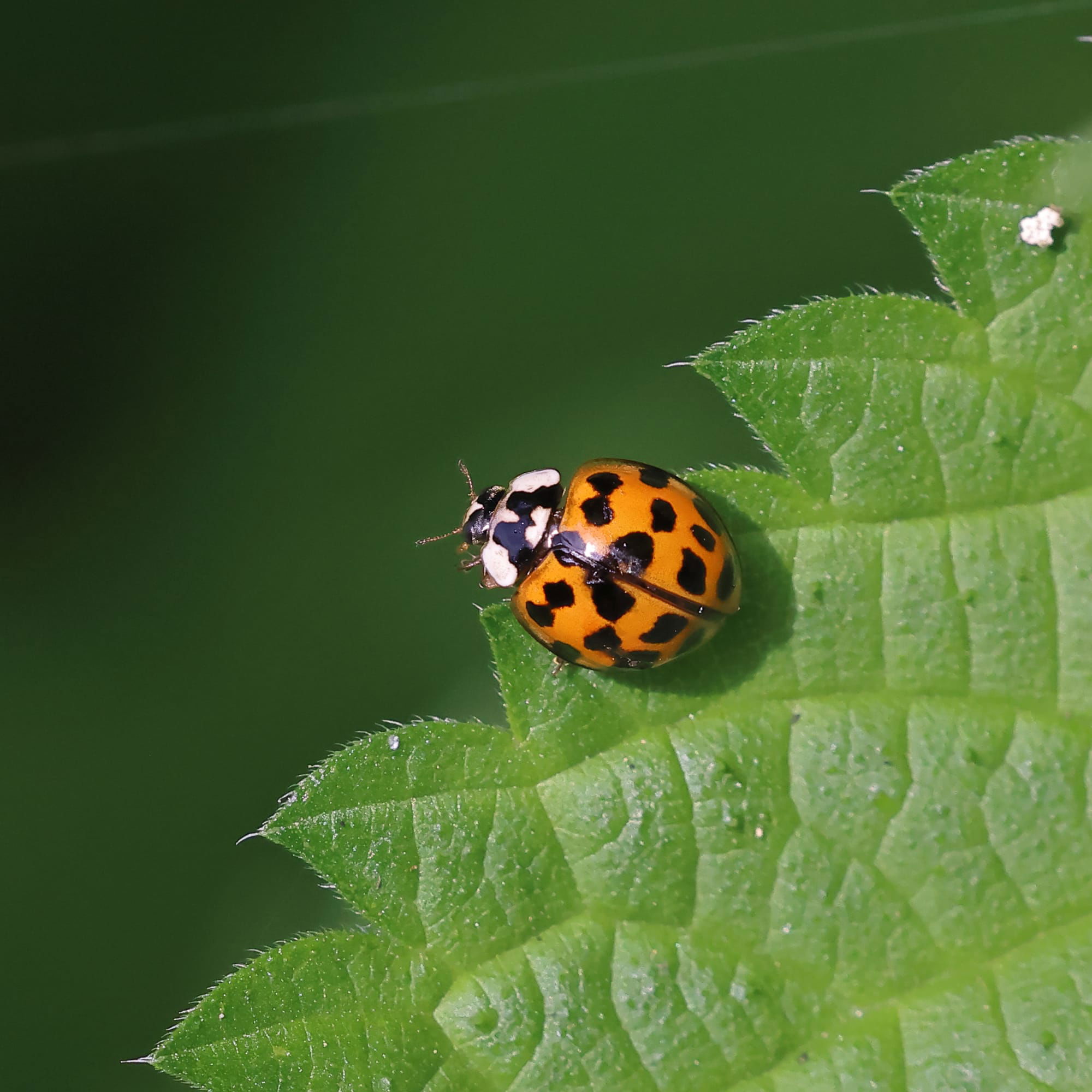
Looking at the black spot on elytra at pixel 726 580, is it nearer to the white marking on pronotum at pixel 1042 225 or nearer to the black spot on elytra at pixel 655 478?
the black spot on elytra at pixel 655 478

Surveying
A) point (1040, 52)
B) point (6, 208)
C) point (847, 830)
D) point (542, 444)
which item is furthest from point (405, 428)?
point (1040, 52)

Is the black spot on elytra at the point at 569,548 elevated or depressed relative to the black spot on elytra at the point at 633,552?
elevated

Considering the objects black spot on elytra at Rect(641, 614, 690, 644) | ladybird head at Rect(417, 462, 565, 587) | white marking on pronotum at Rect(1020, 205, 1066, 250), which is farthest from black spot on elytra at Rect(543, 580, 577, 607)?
white marking on pronotum at Rect(1020, 205, 1066, 250)

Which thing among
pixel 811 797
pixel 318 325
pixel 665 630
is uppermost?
pixel 318 325

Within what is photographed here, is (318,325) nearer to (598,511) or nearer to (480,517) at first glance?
(480,517)

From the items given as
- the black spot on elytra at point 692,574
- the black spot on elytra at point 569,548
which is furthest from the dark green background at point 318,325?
the black spot on elytra at point 692,574

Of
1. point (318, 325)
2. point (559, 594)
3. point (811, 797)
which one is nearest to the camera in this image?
point (811, 797)

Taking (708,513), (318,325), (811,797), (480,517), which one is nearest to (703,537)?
(708,513)
